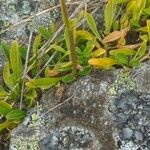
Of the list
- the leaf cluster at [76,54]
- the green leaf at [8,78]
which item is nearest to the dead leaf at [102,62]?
the leaf cluster at [76,54]

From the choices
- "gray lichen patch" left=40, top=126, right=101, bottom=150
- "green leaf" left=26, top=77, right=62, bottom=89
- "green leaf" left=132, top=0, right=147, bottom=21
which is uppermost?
"green leaf" left=132, top=0, right=147, bottom=21

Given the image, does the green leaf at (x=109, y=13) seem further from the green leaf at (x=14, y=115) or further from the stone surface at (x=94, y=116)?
the green leaf at (x=14, y=115)

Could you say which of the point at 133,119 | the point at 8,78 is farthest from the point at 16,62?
the point at 133,119

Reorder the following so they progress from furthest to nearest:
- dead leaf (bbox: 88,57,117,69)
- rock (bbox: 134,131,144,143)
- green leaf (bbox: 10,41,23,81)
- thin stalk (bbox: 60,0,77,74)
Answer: green leaf (bbox: 10,41,23,81) < dead leaf (bbox: 88,57,117,69) < rock (bbox: 134,131,144,143) < thin stalk (bbox: 60,0,77,74)

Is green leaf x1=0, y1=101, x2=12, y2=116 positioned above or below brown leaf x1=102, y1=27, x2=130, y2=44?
below

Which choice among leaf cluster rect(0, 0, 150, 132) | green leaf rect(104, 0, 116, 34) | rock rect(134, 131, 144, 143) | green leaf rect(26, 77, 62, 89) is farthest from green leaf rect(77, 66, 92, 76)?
rock rect(134, 131, 144, 143)

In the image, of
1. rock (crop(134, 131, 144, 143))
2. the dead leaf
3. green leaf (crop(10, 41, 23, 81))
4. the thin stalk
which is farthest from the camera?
green leaf (crop(10, 41, 23, 81))

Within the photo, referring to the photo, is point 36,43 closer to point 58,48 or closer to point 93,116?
point 58,48

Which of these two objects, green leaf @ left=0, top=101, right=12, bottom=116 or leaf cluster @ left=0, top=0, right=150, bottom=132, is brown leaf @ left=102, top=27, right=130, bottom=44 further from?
green leaf @ left=0, top=101, right=12, bottom=116
